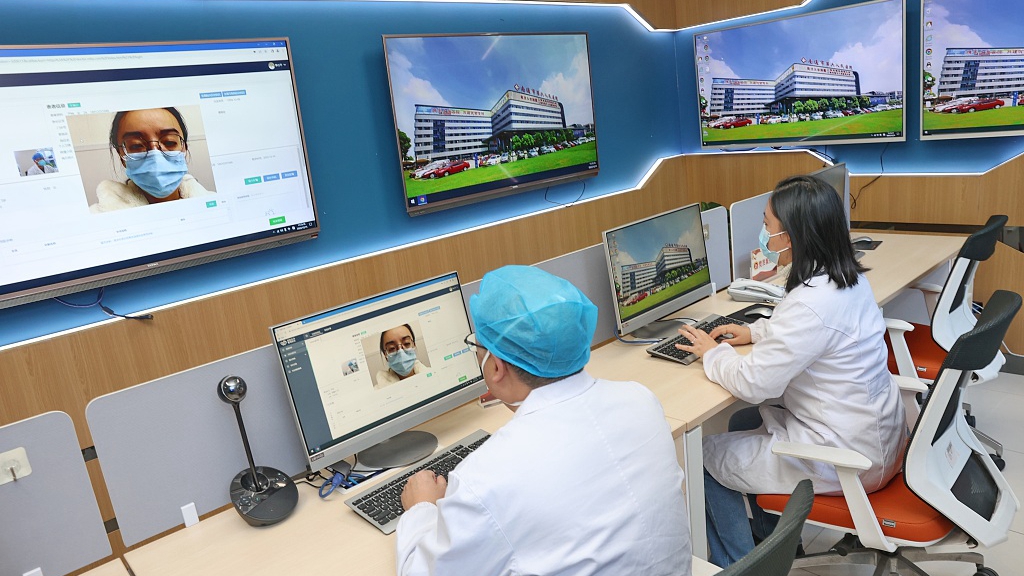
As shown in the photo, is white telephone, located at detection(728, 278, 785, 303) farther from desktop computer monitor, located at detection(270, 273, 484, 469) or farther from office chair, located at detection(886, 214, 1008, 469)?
desktop computer monitor, located at detection(270, 273, 484, 469)

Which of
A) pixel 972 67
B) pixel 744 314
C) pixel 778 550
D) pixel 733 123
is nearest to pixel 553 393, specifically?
pixel 778 550

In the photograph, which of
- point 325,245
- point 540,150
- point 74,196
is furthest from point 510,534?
point 540,150

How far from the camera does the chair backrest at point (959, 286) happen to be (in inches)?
112

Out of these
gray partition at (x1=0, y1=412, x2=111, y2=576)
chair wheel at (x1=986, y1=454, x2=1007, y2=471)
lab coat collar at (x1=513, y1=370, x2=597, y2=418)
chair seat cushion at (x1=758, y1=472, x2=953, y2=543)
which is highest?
lab coat collar at (x1=513, y1=370, x2=597, y2=418)

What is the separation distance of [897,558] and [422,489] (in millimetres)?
1463

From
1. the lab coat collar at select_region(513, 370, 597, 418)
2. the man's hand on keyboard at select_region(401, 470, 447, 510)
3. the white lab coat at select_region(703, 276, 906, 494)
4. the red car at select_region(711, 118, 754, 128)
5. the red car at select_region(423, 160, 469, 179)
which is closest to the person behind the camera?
the lab coat collar at select_region(513, 370, 597, 418)

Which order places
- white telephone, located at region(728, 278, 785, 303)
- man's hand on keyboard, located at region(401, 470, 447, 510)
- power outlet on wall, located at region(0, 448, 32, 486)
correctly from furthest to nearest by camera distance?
white telephone, located at region(728, 278, 785, 303) < man's hand on keyboard, located at region(401, 470, 447, 510) < power outlet on wall, located at region(0, 448, 32, 486)

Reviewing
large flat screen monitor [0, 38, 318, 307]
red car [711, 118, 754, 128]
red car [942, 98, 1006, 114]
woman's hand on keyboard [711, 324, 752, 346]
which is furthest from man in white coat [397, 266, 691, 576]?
red car [711, 118, 754, 128]

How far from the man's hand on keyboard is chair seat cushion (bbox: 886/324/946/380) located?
2065 mm

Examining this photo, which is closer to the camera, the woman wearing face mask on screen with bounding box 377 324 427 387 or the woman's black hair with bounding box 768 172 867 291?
the woman wearing face mask on screen with bounding box 377 324 427 387

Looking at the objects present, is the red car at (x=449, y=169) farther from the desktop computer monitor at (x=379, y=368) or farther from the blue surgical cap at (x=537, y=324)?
the blue surgical cap at (x=537, y=324)

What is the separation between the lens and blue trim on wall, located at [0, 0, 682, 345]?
3.04 m

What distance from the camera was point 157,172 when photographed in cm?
317

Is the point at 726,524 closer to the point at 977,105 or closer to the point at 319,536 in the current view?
the point at 319,536
